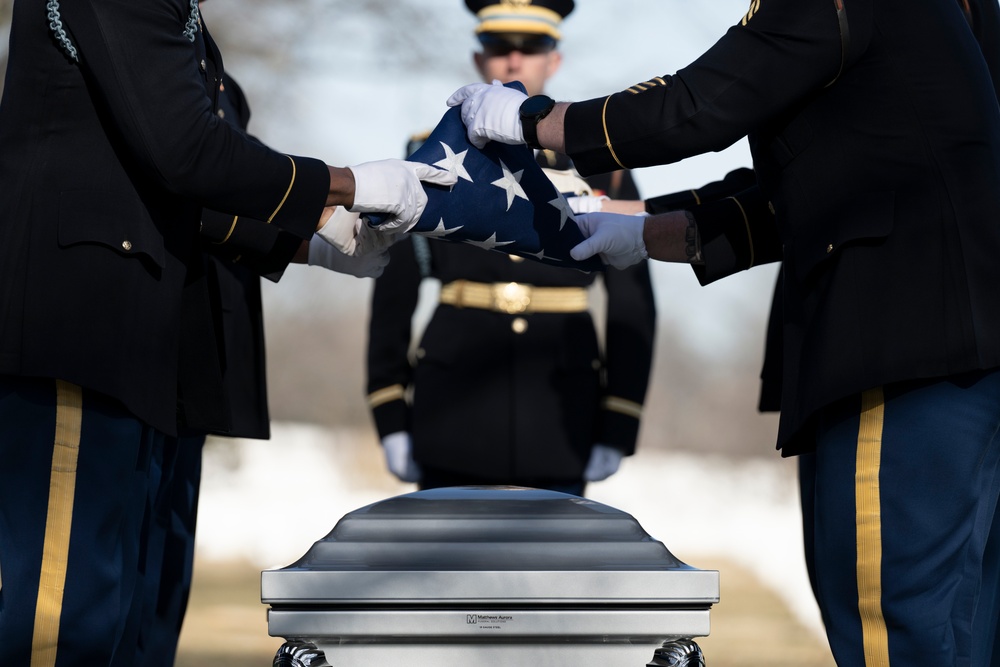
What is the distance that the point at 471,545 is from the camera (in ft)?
7.11

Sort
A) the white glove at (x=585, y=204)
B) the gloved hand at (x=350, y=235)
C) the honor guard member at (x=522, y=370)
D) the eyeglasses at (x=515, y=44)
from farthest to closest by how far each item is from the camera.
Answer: the eyeglasses at (x=515, y=44), the honor guard member at (x=522, y=370), the white glove at (x=585, y=204), the gloved hand at (x=350, y=235)

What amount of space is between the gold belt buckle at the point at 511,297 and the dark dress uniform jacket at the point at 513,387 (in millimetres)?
17

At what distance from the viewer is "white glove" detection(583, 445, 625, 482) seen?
4.24 metres

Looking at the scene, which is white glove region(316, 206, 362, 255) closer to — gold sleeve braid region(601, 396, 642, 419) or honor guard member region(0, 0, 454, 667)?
honor guard member region(0, 0, 454, 667)

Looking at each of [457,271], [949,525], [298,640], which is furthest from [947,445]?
[457,271]

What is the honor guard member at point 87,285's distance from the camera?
2318mm

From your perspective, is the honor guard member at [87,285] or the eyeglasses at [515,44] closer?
the honor guard member at [87,285]

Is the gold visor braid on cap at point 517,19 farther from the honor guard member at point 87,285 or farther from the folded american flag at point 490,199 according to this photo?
the honor guard member at point 87,285

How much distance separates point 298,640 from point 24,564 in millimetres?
549

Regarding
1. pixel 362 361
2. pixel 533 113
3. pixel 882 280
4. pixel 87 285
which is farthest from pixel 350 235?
pixel 362 361

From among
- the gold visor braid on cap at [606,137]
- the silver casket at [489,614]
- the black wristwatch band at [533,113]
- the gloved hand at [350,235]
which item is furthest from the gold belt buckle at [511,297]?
the silver casket at [489,614]

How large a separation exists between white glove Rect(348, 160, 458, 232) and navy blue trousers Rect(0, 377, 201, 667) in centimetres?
61

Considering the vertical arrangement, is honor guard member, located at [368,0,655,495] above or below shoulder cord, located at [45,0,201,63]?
below

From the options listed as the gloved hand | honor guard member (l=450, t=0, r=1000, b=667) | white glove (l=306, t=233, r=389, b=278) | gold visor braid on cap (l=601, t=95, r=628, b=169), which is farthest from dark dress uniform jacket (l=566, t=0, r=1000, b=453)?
white glove (l=306, t=233, r=389, b=278)
